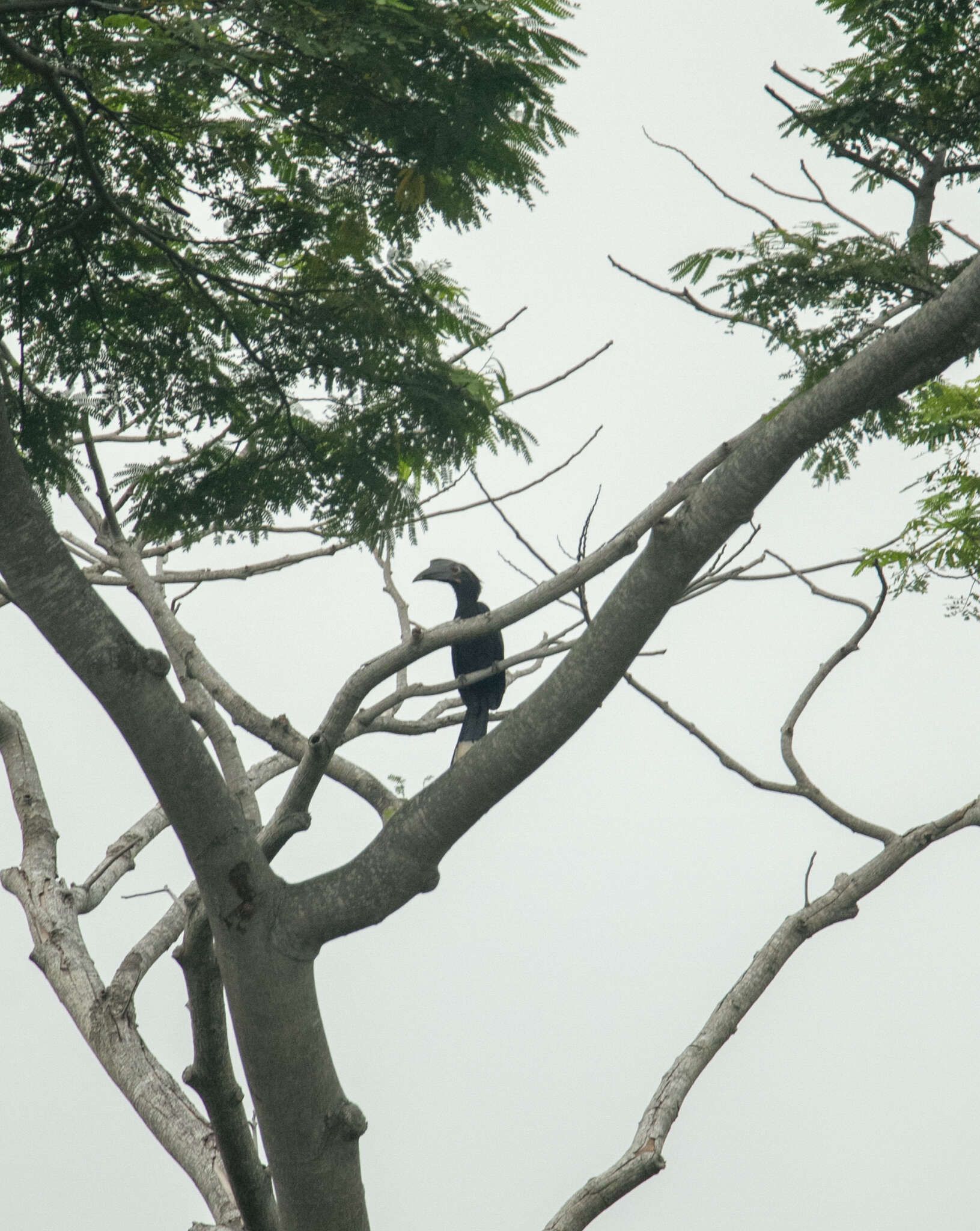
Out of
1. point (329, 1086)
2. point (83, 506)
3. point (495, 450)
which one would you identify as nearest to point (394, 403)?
point (495, 450)

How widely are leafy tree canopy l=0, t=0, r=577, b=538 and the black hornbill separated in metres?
2.45

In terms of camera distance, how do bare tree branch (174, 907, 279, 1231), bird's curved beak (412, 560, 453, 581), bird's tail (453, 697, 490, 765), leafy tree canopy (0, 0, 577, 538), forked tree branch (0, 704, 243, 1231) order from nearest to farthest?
leafy tree canopy (0, 0, 577, 538) < bare tree branch (174, 907, 279, 1231) < forked tree branch (0, 704, 243, 1231) < bird's tail (453, 697, 490, 765) < bird's curved beak (412, 560, 453, 581)

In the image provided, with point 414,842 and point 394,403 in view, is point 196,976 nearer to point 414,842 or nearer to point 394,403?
point 414,842

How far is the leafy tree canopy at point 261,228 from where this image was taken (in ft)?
8.94

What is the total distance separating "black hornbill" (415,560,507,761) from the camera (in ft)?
19.5

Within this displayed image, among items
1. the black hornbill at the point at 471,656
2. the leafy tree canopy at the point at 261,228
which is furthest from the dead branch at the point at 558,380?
the black hornbill at the point at 471,656

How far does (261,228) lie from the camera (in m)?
3.34

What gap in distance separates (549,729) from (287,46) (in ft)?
5.94

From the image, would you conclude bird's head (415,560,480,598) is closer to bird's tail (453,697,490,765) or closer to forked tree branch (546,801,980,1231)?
bird's tail (453,697,490,765)

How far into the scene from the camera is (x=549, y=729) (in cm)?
291

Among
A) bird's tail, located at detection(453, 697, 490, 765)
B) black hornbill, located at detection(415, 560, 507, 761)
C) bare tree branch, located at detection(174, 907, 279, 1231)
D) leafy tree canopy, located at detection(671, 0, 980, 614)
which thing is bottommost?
bare tree branch, located at detection(174, 907, 279, 1231)

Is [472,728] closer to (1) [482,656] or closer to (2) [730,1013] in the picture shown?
(1) [482,656]

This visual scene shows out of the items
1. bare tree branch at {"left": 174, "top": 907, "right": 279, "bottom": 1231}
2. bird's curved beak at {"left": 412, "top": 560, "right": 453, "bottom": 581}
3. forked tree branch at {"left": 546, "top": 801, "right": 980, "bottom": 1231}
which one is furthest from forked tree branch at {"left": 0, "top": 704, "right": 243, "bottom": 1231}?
bird's curved beak at {"left": 412, "top": 560, "right": 453, "bottom": 581}

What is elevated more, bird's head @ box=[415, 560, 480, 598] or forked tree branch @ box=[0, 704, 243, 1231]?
bird's head @ box=[415, 560, 480, 598]
